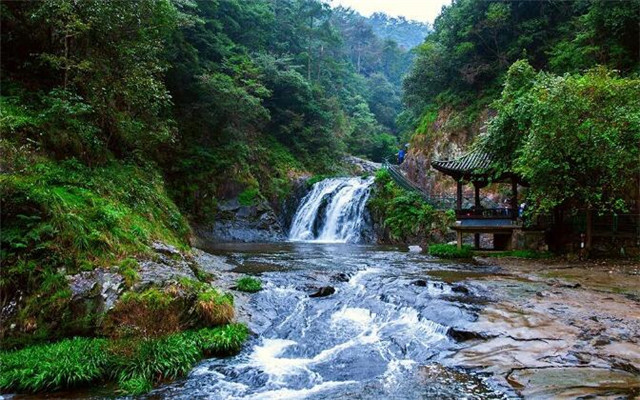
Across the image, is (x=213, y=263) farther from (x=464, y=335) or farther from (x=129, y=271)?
(x=464, y=335)

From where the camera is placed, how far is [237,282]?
1104 cm

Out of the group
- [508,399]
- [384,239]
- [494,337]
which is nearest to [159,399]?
[508,399]

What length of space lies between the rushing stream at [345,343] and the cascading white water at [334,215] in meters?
14.0

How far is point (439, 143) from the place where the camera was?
3072 cm

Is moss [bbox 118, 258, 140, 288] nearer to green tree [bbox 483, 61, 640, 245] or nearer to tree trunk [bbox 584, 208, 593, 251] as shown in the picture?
green tree [bbox 483, 61, 640, 245]

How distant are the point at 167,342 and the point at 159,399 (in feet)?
3.93

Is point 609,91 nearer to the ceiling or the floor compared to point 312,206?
nearer to the ceiling

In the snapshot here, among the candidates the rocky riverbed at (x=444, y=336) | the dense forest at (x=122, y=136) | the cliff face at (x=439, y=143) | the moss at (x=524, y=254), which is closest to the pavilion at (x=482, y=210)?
the moss at (x=524, y=254)

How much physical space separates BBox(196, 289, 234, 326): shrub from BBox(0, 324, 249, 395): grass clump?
27.5 inches

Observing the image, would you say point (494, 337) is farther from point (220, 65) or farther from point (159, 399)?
point (220, 65)

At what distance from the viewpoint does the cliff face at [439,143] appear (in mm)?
28625

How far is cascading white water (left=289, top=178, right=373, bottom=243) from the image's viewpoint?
1065 inches

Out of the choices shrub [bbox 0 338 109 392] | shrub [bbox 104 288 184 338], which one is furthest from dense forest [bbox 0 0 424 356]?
shrub [bbox 0 338 109 392]

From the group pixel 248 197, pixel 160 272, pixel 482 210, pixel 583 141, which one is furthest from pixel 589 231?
pixel 248 197
